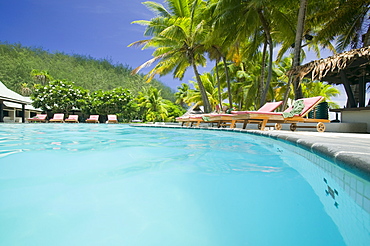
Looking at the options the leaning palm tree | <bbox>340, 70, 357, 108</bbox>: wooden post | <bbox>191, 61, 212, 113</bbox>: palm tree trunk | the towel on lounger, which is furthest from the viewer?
<bbox>191, 61, 212, 113</bbox>: palm tree trunk

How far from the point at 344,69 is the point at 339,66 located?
5.60 ft

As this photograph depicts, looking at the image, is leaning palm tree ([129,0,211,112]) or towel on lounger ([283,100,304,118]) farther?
leaning palm tree ([129,0,211,112])

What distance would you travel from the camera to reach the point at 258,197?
1466mm

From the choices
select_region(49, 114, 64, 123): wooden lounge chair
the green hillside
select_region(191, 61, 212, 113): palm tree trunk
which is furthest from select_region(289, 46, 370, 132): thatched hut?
the green hillside

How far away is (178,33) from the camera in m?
12.2

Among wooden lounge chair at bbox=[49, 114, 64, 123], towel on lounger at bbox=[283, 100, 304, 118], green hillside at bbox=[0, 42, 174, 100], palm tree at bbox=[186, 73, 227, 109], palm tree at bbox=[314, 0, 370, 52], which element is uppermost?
green hillside at bbox=[0, 42, 174, 100]

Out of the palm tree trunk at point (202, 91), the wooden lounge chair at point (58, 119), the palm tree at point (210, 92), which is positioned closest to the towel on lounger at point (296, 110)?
the palm tree trunk at point (202, 91)

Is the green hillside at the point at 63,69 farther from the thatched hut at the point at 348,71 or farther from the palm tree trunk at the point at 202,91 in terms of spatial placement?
the thatched hut at the point at 348,71

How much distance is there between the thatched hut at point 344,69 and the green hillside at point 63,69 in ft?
135

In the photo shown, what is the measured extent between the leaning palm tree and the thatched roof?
6443 mm

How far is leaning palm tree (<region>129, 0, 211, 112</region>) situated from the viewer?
40.4 ft

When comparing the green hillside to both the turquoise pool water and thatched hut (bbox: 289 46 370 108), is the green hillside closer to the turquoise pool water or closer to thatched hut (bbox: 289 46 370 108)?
thatched hut (bbox: 289 46 370 108)

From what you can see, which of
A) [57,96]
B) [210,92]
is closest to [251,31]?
[210,92]

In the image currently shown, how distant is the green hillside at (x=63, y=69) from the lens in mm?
39438
